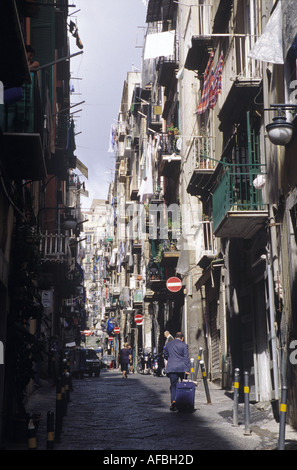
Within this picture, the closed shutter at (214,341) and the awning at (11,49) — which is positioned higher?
the awning at (11,49)

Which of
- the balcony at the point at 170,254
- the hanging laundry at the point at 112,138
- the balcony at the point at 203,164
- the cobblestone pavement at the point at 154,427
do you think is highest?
the hanging laundry at the point at 112,138

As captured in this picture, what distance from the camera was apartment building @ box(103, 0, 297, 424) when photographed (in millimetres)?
12172

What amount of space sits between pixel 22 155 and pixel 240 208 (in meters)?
5.51

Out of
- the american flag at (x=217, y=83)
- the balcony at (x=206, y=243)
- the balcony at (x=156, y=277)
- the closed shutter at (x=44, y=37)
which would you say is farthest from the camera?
the balcony at (x=156, y=277)

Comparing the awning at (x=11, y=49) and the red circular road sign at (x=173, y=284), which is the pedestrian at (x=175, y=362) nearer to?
the awning at (x=11, y=49)

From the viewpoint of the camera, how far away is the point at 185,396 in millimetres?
13914

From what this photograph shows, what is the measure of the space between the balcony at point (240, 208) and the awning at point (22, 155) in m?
4.13

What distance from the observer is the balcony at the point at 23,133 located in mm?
11242

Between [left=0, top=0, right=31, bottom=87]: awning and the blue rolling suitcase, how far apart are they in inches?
265

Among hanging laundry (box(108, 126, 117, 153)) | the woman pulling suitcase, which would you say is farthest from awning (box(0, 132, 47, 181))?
hanging laundry (box(108, 126, 117, 153))

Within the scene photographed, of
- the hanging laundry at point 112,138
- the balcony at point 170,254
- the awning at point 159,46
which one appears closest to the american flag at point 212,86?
the awning at point 159,46

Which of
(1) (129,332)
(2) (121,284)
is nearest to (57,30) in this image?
(1) (129,332)

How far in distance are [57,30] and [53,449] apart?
55.8 feet

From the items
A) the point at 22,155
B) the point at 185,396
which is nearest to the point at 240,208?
the point at 185,396
